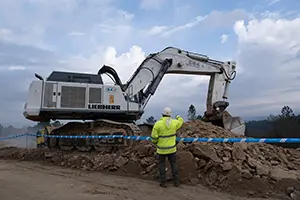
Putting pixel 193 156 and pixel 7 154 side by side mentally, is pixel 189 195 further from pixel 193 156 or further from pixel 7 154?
pixel 7 154

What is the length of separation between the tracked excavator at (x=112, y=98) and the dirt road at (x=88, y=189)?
328 centimetres

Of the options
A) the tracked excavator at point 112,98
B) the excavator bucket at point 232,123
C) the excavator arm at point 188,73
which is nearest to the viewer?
the tracked excavator at point 112,98

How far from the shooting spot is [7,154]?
15.2 meters

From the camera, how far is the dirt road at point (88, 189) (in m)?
6.52

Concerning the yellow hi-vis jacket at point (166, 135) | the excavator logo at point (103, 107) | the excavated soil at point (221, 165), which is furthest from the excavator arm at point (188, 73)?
the yellow hi-vis jacket at point (166, 135)

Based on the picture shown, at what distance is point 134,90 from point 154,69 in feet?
3.97

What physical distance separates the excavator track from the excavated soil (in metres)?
1.25

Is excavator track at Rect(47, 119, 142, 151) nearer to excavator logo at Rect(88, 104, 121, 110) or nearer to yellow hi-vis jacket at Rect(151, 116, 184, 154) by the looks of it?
excavator logo at Rect(88, 104, 121, 110)

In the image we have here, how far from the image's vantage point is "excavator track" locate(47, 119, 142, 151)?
12.0 m

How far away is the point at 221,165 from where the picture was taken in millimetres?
7535

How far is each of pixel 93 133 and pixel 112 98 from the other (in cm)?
152

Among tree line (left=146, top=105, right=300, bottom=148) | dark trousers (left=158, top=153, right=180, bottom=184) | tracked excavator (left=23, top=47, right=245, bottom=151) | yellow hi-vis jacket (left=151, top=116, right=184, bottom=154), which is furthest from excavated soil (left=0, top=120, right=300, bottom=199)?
tree line (left=146, top=105, right=300, bottom=148)

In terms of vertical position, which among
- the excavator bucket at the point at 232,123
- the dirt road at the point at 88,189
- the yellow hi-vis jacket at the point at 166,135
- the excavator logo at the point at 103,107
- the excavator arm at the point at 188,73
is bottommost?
the dirt road at the point at 88,189

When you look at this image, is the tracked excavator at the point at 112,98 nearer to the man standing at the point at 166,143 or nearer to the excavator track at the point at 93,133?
the excavator track at the point at 93,133
